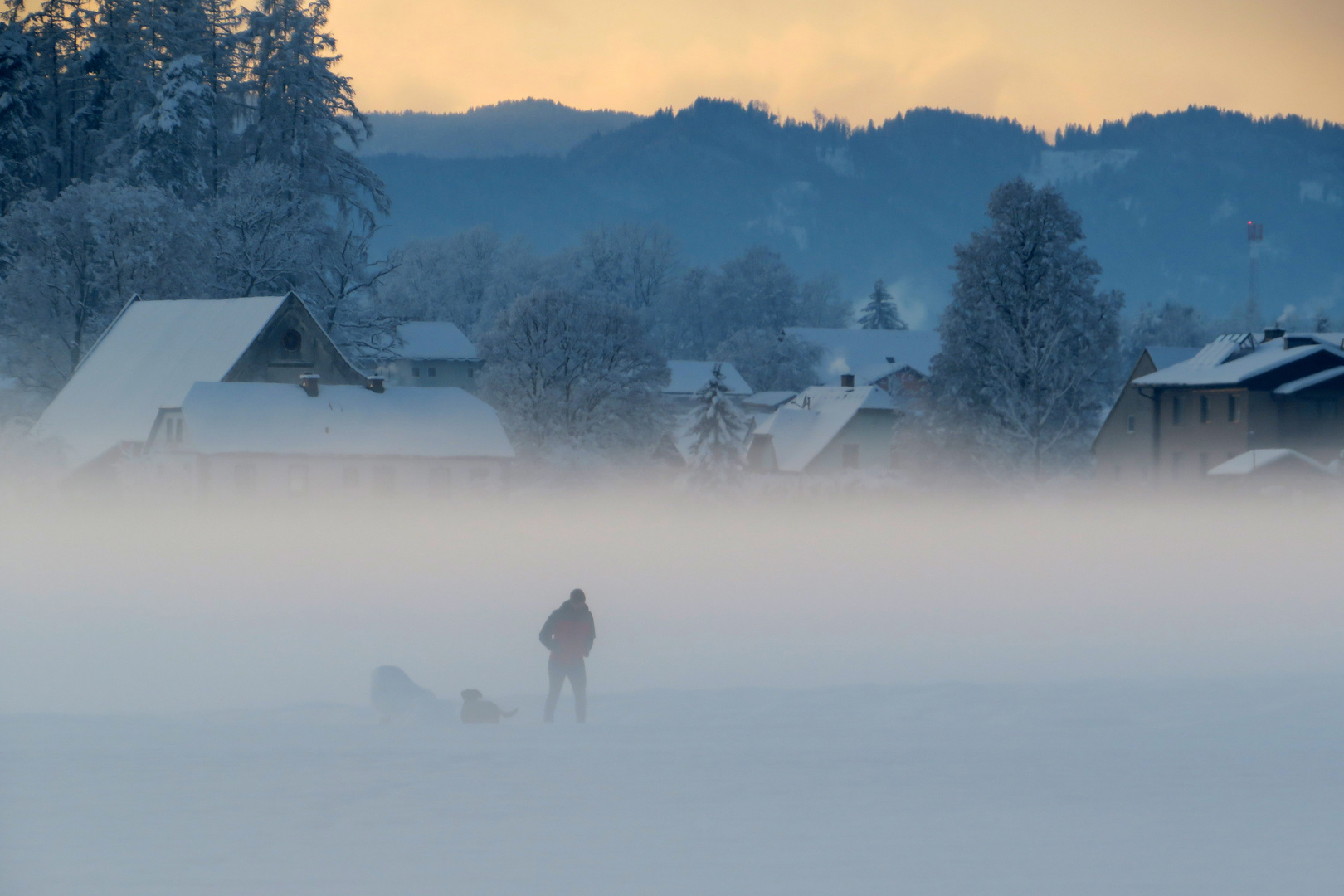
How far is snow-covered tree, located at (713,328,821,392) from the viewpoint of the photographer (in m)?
118

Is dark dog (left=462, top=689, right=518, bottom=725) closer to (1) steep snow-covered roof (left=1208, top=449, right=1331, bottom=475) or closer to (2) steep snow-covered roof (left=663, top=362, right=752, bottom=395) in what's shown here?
(1) steep snow-covered roof (left=1208, top=449, right=1331, bottom=475)

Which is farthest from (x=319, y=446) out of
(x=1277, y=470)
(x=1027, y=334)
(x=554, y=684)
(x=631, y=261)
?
(x=631, y=261)

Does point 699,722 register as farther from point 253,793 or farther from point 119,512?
point 119,512

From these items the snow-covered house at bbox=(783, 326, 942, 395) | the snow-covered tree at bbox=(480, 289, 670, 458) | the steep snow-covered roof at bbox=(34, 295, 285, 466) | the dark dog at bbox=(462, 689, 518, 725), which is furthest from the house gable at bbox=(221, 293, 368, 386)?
the snow-covered house at bbox=(783, 326, 942, 395)

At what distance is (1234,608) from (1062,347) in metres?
23.5

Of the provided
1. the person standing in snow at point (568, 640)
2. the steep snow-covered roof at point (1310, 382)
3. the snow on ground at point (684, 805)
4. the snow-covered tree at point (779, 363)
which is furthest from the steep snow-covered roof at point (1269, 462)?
the snow-covered tree at point (779, 363)

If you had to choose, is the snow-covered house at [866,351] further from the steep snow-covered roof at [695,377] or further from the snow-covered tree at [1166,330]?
the snow-covered tree at [1166,330]

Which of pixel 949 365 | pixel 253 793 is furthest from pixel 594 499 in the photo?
pixel 253 793

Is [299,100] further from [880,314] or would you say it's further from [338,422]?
[880,314]

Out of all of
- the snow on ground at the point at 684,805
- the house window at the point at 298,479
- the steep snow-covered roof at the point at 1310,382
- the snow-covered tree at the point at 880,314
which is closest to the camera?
the snow on ground at the point at 684,805

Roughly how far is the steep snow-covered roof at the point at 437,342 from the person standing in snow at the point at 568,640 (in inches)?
3927

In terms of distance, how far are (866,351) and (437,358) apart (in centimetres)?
3624

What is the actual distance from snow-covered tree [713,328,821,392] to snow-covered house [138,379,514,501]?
190 feet

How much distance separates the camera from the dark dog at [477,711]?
55.8 feet
